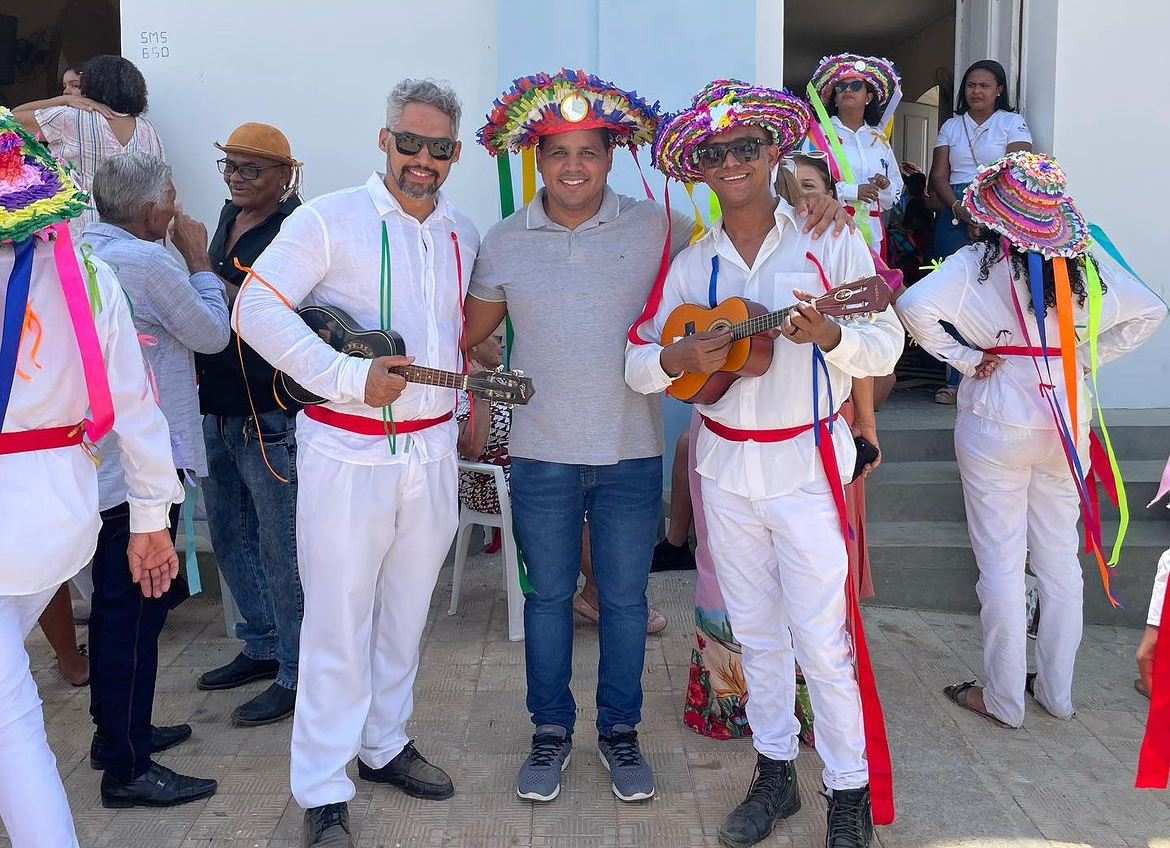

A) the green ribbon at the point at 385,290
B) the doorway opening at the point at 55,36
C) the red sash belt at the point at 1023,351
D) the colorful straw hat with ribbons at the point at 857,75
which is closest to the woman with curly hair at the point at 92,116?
the green ribbon at the point at 385,290

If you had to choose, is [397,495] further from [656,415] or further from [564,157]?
[564,157]

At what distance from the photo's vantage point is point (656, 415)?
3.39 m

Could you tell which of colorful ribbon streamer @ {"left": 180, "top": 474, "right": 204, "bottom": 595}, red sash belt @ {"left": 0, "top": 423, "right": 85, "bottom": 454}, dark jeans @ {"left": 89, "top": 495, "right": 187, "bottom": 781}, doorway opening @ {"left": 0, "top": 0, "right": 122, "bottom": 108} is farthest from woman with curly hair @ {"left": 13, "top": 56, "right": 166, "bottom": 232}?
doorway opening @ {"left": 0, "top": 0, "right": 122, "bottom": 108}

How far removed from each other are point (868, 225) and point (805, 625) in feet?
10.3

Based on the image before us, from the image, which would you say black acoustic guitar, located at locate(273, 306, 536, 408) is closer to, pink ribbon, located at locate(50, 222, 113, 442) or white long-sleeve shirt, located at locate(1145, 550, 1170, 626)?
pink ribbon, located at locate(50, 222, 113, 442)

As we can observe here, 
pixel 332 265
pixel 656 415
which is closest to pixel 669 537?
pixel 656 415

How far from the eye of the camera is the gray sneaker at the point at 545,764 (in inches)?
131

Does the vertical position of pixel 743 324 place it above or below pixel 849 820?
above

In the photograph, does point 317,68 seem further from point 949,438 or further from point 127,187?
point 949,438

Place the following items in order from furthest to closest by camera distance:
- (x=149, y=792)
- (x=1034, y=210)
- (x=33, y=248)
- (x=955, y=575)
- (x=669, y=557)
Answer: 1. (x=669, y=557)
2. (x=955, y=575)
3. (x=1034, y=210)
4. (x=149, y=792)
5. (x=33, y=248)

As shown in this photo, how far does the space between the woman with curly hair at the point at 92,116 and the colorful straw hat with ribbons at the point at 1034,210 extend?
3.91 meters

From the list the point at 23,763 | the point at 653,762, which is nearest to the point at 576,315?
the point at 653,762

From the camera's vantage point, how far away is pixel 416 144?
3010 millimetres

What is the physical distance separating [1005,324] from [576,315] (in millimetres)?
1643
